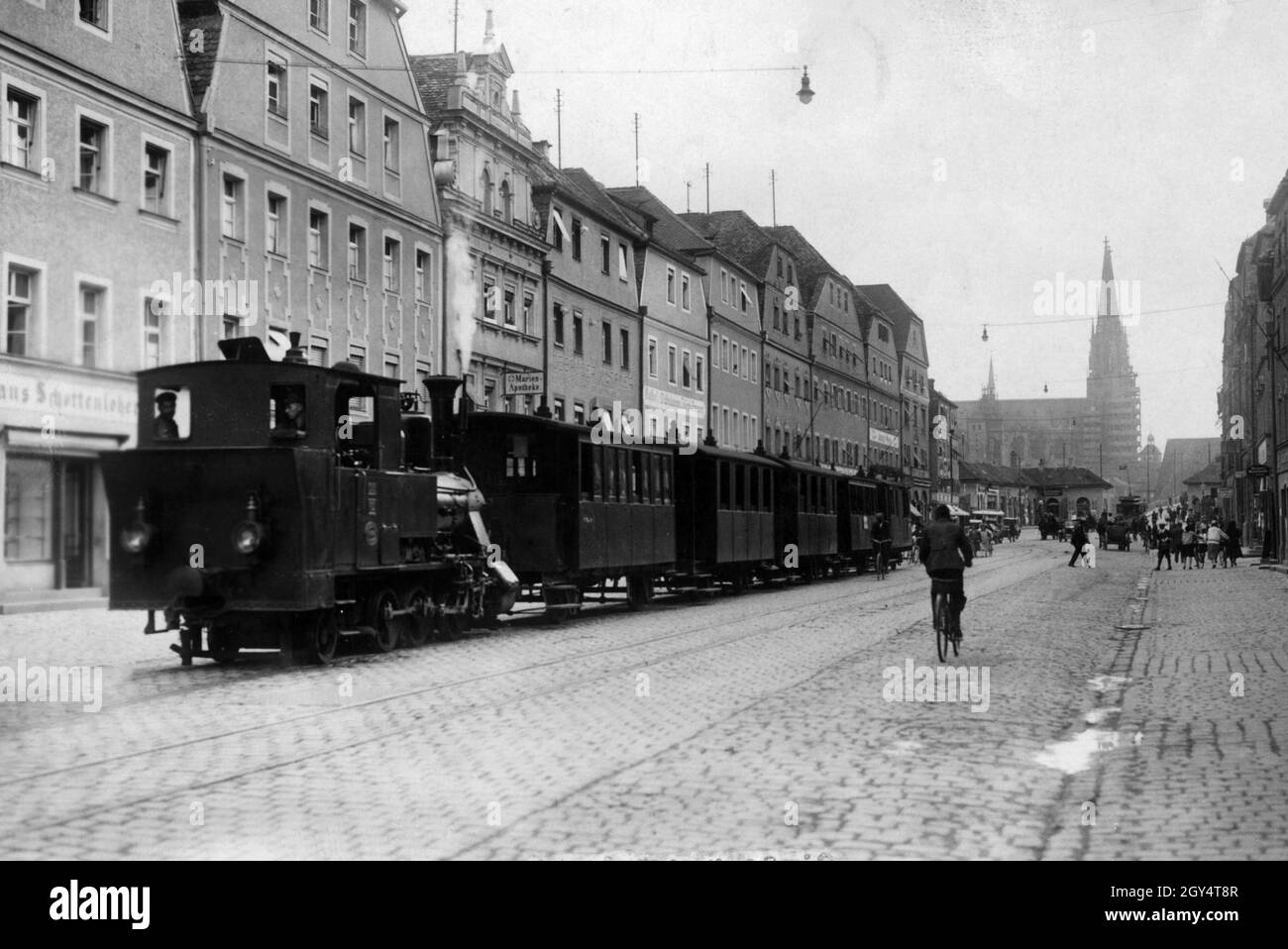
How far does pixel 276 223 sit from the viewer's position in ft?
106

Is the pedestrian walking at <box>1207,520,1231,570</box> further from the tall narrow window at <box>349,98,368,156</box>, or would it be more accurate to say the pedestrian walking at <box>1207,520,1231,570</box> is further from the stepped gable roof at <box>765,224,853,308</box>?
the stepped gable roof at <box>765,224,853,308</box>

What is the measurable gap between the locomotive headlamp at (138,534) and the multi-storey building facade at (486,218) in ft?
80.9

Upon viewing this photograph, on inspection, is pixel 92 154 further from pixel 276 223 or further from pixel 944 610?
pixel 944 610

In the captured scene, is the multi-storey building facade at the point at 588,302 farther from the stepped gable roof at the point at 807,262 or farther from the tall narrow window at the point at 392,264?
the stepped gable roof at the point at 807,262

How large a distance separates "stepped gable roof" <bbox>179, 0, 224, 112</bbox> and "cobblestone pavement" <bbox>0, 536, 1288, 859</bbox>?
47.3ft

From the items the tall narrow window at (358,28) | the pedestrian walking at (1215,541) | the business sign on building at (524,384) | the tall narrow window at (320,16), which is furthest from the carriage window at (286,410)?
the pedestrian walking at (1215,541)

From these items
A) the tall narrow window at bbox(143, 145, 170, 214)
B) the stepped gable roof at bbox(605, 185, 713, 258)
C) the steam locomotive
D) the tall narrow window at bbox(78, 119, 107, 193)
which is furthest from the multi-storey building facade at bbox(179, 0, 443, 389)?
the stepped gable roof at bbox(605, 185, 713, 258)

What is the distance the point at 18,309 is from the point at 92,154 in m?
9.52

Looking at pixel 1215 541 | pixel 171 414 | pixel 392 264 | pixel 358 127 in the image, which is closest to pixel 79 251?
pixel 171 414

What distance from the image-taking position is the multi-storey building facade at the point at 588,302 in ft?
156

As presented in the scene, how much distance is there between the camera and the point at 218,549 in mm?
14289

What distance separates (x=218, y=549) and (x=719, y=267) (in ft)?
175
